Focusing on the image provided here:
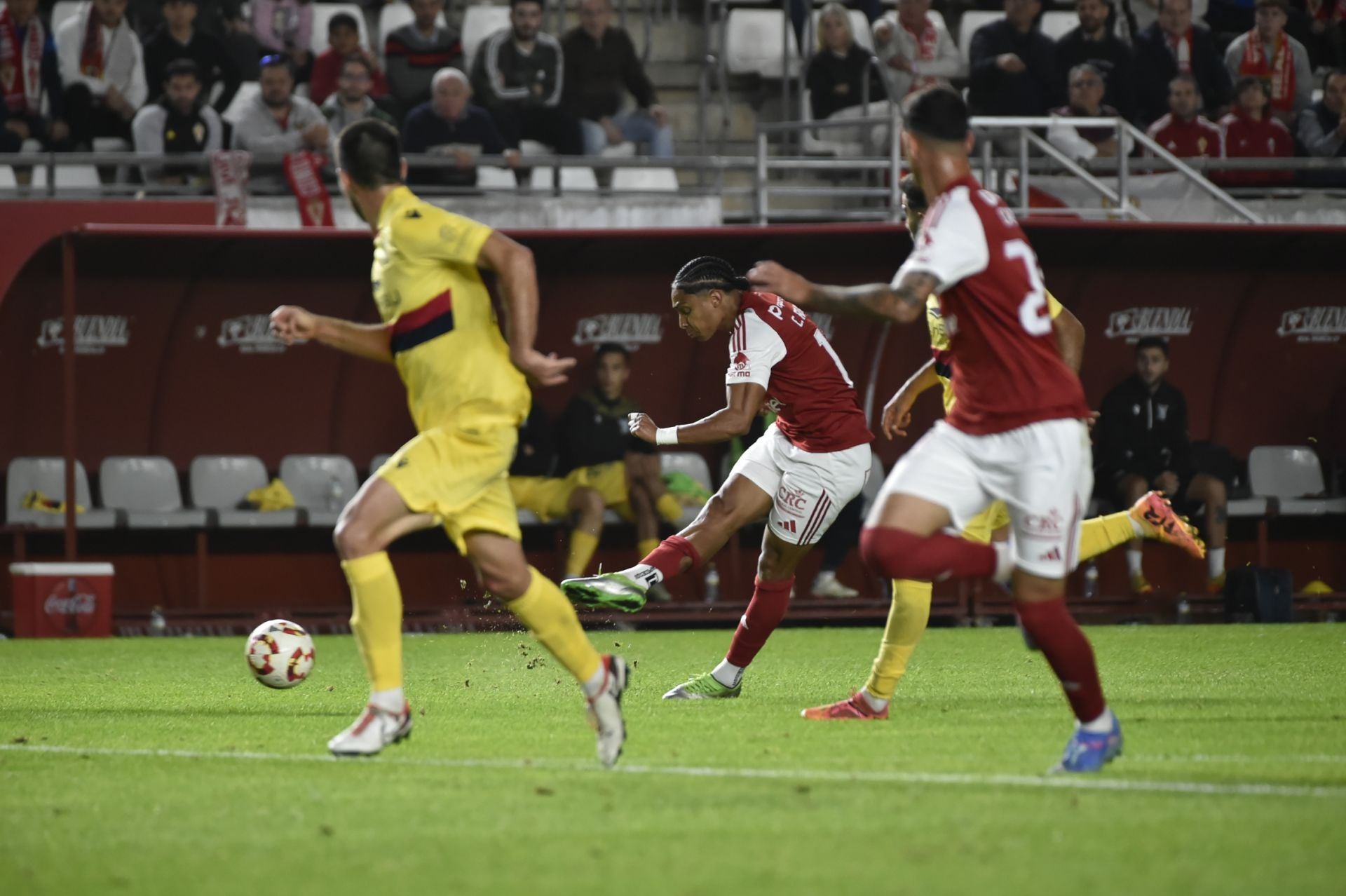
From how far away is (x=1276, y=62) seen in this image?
736 inches

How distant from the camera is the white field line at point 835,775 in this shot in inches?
224

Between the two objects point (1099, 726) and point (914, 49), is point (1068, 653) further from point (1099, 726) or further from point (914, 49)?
point (914, 49)

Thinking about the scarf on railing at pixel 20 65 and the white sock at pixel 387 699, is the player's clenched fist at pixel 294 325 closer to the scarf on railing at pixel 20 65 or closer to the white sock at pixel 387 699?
the white sock at pixel 387 699

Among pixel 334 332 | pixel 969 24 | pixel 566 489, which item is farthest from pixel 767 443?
pixel 969 24

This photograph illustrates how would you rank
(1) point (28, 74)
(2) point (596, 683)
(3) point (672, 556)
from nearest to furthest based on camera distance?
1. (2) point (596, 683)
2. (3) point (672, 556)
3. (1) point (28, 74)

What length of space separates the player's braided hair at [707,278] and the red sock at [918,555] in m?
2.83

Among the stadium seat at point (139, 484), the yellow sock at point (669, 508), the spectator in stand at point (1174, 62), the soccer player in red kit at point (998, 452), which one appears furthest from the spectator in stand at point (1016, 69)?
the soccer player in red kit at point (998, 452)

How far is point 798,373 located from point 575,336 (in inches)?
302

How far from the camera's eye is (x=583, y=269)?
1605 centimetres

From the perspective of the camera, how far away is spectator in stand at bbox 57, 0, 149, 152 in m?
16.1

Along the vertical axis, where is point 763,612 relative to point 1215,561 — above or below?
above

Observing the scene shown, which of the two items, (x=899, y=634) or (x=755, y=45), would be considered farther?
(x=755, y=45)

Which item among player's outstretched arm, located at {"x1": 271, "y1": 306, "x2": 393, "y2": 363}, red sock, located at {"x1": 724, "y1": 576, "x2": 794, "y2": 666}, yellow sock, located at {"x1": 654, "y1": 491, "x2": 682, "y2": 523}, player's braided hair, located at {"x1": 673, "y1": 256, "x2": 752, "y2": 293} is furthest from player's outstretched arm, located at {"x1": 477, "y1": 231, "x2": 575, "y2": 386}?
yellow sock, located at {"x1": 654, "y1": 491, "x2": 682, "y2": 523}

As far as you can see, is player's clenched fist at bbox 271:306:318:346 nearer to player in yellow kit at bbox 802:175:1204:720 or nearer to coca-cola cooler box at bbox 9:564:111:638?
player in yellow kit at bbox 802:175:1204:720
